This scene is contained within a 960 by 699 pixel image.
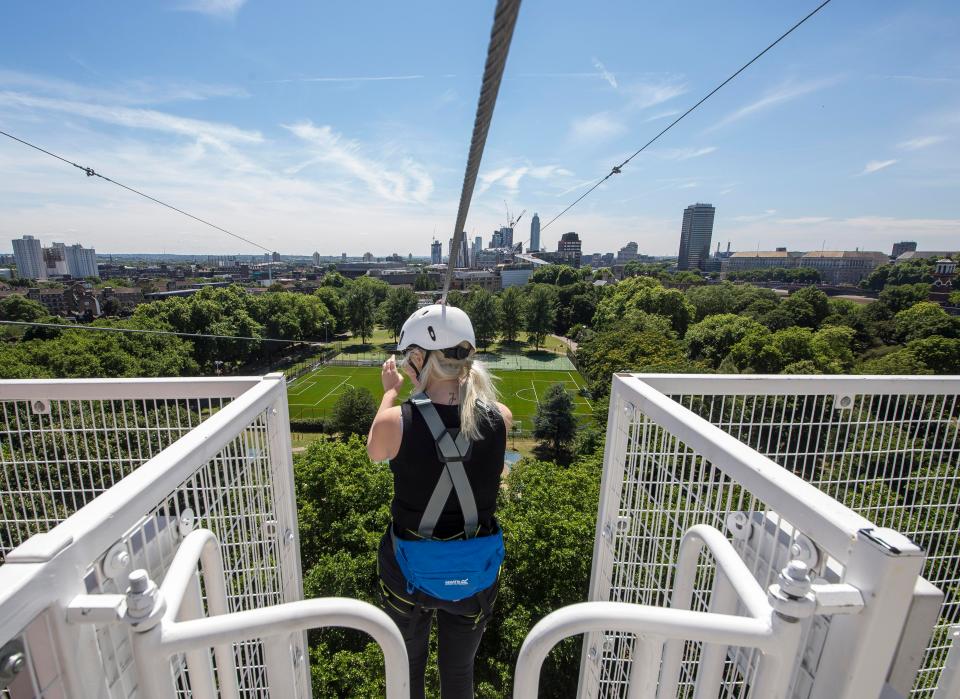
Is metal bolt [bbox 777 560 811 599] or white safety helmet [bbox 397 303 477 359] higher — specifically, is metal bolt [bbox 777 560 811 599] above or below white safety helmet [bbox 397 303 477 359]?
below

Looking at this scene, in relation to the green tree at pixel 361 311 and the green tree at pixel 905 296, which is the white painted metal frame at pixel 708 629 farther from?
the green tree at pixel 905 296

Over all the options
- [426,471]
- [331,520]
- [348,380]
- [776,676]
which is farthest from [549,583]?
[348,380]

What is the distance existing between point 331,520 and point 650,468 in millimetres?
12440

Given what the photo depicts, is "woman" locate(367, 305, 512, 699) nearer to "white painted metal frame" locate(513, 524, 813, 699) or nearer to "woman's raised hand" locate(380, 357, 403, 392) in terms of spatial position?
"woman's raised hand" locate(380, 357, 403, 392)

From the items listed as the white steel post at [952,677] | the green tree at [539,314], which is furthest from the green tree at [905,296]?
the white steel post at [952,677]

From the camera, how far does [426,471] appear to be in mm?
2125

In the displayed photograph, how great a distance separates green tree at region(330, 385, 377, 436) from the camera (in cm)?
2575

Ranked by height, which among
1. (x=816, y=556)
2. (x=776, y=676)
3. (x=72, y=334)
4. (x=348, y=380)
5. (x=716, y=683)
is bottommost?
(x=348, y=380)

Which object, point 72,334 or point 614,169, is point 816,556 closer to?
point 614,169

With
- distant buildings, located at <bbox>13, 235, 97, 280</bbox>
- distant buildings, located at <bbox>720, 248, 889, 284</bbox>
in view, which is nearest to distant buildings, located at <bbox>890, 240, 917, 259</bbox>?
distant buildings, located at <bbox>720, 248, 889, 284</bbox>

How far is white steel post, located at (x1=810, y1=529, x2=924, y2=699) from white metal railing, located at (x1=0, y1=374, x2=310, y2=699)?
159 cm

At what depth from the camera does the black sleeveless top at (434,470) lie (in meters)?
2.12

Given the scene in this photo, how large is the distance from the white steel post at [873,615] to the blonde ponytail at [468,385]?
137 cm

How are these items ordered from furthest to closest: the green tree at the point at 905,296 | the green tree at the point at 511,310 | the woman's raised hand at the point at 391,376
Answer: the green tree at the point at 511,310 → the green tree at the point at 905,296 → the woman's raised hand at the point at 391,376
